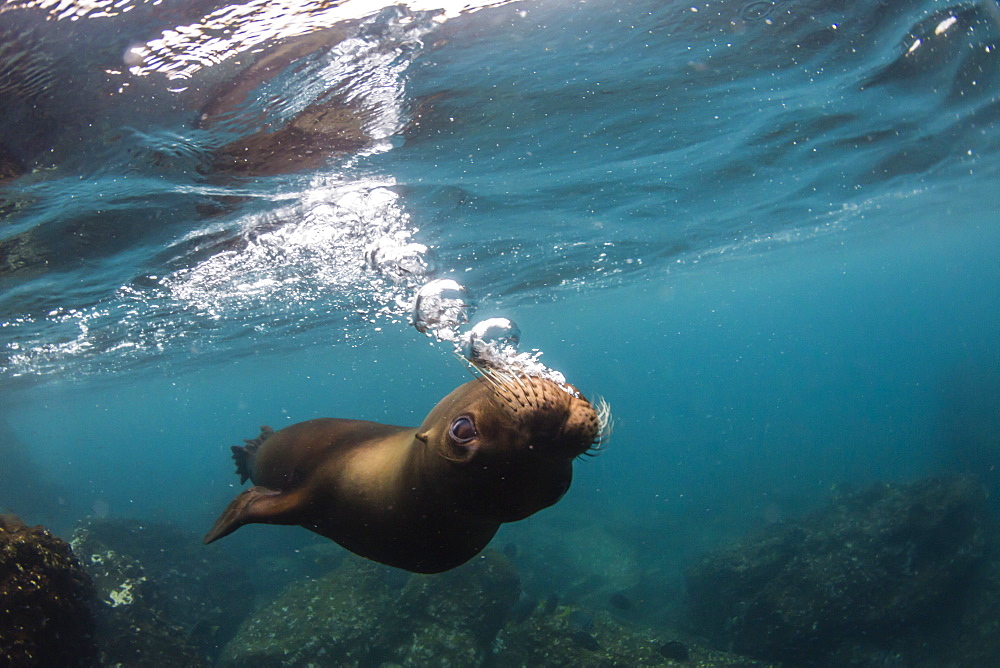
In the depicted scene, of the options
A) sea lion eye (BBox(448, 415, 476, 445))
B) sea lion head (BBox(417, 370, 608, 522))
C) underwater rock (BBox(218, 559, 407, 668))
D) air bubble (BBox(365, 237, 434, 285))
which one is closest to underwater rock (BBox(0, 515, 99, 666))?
sea lion head (BBox(417, 370, 608, 522))

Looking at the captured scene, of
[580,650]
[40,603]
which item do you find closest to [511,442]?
[40,603]

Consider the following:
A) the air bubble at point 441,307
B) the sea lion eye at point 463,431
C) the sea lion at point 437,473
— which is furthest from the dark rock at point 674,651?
the sea lion eye at point 463,431

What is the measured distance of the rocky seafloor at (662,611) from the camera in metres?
10.8

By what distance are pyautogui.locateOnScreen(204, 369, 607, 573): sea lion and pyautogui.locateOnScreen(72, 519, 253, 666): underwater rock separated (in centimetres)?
1061

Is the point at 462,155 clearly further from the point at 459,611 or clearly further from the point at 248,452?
the point at 459,611

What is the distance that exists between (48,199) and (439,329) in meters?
11.0

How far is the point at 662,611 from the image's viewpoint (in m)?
17.5

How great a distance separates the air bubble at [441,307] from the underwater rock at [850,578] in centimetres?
1036

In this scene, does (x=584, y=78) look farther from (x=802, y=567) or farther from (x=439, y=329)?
(x=802, y=567)

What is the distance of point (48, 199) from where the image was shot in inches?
271

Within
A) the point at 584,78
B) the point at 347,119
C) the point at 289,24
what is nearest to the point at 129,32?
the point at 289,24

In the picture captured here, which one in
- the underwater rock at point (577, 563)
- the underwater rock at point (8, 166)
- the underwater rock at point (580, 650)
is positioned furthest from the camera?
the underwater rock at point (577, 563)

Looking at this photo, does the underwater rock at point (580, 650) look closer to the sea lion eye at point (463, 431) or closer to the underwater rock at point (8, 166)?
the sea lion eye at point (463, 431)

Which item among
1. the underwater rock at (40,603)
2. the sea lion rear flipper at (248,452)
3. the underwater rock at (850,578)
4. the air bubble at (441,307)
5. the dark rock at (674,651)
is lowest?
the underwater rock at (850,578)
